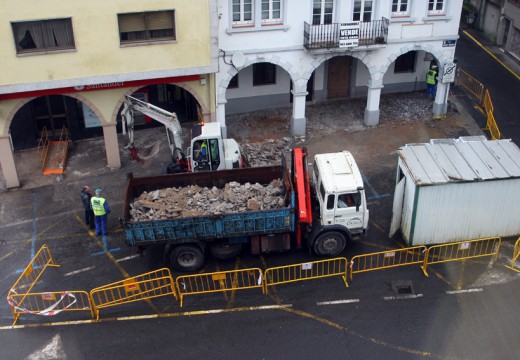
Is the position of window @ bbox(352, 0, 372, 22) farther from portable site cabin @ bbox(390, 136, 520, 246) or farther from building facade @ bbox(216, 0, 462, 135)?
portable site cabin @ bbox(390, 136, 520, 246)

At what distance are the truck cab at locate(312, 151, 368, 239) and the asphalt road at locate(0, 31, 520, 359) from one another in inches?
52.1

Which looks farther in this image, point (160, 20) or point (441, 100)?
point (441, 100)

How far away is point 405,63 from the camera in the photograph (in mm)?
30828

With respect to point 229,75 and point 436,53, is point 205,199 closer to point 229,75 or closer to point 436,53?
point 229,75

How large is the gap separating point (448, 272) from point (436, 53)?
1265cm

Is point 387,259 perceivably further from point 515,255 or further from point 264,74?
point 264,74

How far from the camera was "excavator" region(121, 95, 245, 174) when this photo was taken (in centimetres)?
2200

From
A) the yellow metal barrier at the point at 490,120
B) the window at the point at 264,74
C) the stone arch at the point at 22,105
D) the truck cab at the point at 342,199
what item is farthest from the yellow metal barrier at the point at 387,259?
the window at the point at 264,74

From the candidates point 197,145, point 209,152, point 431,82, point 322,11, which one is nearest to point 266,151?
point 209,152

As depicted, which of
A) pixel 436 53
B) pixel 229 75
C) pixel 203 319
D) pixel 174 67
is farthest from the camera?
pixel 436 53

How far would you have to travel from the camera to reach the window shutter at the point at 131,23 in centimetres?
2191

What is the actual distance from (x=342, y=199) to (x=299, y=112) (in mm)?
9579

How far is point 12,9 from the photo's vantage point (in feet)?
67.1

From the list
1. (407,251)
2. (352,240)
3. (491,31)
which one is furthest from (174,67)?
(491,31)
